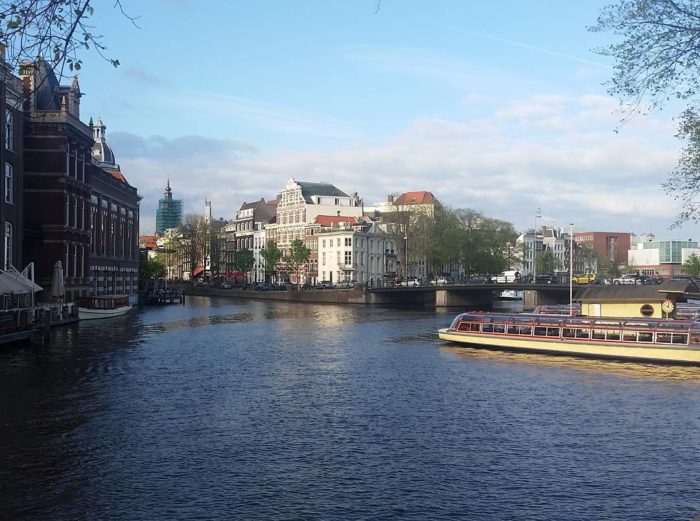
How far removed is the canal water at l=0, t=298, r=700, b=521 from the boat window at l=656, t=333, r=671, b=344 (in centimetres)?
373

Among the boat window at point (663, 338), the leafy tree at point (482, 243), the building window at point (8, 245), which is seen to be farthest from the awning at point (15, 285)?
the leafy tree at point (482, 243)

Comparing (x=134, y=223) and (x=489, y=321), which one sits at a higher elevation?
(x=134, y=223)

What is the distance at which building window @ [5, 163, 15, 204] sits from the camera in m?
64.1

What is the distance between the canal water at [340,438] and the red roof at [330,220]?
395 feet

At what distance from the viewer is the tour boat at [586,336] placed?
164 feet

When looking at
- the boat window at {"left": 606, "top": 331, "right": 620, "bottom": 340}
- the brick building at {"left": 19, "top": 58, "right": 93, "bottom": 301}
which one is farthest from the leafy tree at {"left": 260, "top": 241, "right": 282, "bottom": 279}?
the boat window at {"left": 606, "top": 331, "right": 620, "bottom": 340}

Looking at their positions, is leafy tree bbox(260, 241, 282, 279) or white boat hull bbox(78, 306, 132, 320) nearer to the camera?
white boat hull bbox(78, 306, 132, 320)

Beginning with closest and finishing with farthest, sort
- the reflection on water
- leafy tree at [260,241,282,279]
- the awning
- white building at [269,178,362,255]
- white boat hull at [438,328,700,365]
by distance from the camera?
the reflection on water < white boat hull at [438,328,700,365] < the awning < leafy tree at [260,241,282,279] < white building at [269,178,362,255]

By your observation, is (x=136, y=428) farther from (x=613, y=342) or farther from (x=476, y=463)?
(x=613, y=342)

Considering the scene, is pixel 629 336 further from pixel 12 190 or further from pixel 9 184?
pixel 9 184

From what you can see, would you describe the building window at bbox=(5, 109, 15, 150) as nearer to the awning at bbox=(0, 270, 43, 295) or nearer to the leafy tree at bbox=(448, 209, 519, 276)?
the awning at bbox=(0, 270, 43, 295)

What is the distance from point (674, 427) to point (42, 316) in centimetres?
4851

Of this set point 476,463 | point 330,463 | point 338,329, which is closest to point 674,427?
point 476,463

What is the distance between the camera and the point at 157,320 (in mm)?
81062
